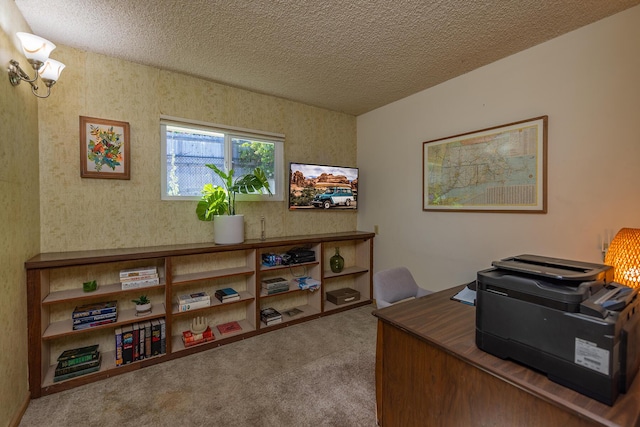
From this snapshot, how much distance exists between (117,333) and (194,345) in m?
0.61

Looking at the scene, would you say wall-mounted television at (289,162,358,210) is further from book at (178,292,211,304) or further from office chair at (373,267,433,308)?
office chair at (373,267,433,308)

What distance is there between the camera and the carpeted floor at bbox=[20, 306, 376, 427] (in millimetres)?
1690

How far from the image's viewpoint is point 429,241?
2988 mm

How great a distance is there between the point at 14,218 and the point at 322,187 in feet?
8.53

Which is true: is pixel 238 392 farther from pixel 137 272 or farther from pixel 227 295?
pixel 137 272

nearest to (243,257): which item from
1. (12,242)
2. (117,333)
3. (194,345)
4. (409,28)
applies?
(194,345)

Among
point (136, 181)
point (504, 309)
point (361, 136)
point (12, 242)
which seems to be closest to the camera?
point (504, 309)

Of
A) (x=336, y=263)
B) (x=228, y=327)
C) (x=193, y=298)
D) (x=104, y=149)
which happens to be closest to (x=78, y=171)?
(x=104, y=149)

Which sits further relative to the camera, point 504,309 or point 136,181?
point 136,181

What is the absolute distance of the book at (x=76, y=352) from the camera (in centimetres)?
205

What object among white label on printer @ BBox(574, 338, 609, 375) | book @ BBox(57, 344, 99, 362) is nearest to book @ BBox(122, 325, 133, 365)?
book @ BBox(57, 344, 99, 362)

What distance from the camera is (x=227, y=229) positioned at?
103 inches

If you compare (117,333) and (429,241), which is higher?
(429,241)

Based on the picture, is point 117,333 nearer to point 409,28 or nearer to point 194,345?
point 194,345
